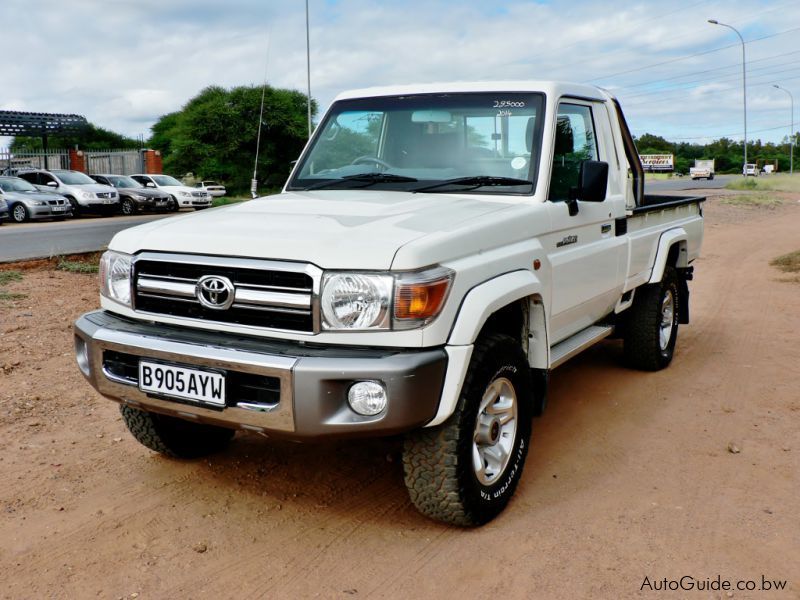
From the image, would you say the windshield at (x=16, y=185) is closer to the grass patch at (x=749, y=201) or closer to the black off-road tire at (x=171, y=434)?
the black off-road tire at (x=171, y=434)

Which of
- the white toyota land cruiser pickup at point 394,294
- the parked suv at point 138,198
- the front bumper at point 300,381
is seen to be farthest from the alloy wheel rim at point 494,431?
the parked suv at point 138,198

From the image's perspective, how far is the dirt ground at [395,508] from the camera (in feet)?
10.3

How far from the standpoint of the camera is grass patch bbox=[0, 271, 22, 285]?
378 inches

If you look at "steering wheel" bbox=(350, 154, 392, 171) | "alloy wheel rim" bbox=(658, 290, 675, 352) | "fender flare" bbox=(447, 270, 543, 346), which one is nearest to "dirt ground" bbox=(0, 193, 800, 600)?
"alloy wheel rim" bbox=(658, 290, 675, 352)

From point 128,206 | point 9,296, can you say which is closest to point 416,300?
point 9,296

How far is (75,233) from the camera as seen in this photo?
17375 millimetres

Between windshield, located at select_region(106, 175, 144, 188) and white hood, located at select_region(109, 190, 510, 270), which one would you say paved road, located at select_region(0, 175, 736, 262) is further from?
white hood, located at select_region(109, 190, 510, 270)

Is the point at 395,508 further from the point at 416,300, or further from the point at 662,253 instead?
the point at 662,253

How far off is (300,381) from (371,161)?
1.98 metres

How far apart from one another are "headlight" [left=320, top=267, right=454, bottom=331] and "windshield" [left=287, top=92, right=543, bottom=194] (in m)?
1.24

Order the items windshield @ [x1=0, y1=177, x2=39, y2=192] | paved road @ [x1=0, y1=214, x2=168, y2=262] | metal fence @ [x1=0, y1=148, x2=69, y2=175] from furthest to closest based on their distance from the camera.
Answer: metal fence @ [x1=0, y1=148, x2=69, y2=175], windshield @ [x1=0, y1=177, x2=39, y2=192], paved road @ [x1=0, y1=214, x2=168, y2=262]

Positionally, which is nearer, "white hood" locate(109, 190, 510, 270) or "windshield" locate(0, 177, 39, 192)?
"white hood" locate(109, 190, 510, 270)

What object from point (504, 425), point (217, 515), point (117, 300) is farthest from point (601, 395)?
point (117, 300)

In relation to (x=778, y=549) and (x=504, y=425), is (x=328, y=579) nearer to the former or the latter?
(x=504, y=425)
